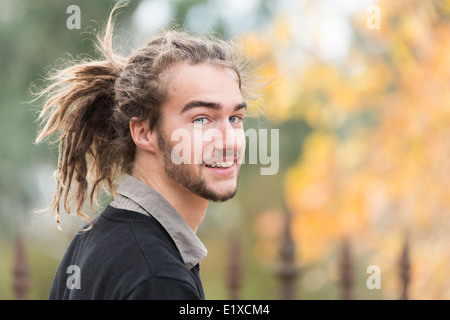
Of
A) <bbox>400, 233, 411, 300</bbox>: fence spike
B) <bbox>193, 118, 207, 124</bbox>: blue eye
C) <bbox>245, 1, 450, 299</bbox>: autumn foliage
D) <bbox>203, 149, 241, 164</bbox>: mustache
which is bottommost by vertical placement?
<bbox>400, 233, 411, 300</bbox>: fence spike

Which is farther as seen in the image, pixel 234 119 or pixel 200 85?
pixel 234 119

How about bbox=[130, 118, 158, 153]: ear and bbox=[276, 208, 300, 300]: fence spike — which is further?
bbox=[276, 208, 300, 300]: fence spike

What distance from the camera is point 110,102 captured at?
251 centimetres

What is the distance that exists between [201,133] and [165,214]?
1.09ft

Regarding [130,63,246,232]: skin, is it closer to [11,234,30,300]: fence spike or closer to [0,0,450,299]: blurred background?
[0,0,450,299]: blurred background

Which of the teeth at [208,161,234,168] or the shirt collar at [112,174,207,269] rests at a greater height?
the teeth at [208,161,234,168]

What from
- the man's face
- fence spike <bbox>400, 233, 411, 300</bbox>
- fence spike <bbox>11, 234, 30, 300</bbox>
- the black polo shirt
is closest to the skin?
the man's face

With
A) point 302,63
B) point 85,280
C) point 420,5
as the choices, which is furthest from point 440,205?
point 85,280

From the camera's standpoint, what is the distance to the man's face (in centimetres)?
211

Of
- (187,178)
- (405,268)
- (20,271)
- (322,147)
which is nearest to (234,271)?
(405,268)

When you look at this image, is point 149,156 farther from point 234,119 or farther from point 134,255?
point 134,255

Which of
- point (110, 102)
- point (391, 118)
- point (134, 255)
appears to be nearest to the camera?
point (134, 255)

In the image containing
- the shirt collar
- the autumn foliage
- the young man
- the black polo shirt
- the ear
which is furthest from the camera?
the autumn foliage

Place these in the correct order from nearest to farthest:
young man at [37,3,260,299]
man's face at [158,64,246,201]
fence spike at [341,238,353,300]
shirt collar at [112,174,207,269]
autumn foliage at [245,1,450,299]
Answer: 1. young man at [37,3,260,299]
2. shirt collar at [112,174,207,269]
3. man's face at [158,64,246,201]
4. fence spike at [341,238,353,300]
5. autumn foliage at [245,1,450,299]
